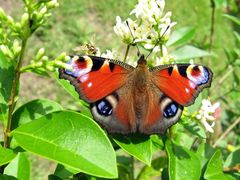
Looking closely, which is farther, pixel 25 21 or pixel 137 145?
pixel 137 145

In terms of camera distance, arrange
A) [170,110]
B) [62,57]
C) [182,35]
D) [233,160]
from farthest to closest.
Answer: [182,35] < [233,160] < [170,110] < [62,57]

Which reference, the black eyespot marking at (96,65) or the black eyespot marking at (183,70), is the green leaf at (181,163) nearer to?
the black eyespot marking at (183,70)

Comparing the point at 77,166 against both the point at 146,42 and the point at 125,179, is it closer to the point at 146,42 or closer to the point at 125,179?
the point at 146,42

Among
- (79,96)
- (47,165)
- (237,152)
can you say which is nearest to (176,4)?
(47,165)

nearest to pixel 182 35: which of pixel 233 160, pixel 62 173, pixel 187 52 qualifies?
pixel 187 52

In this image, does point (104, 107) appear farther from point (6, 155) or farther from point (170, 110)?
point (6, 155)

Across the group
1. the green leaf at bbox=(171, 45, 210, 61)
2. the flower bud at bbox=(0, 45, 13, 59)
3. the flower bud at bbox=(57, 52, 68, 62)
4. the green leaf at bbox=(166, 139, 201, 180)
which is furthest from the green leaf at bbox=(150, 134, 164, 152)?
the green leaf at bbox=(171, 45, 210, 61)
